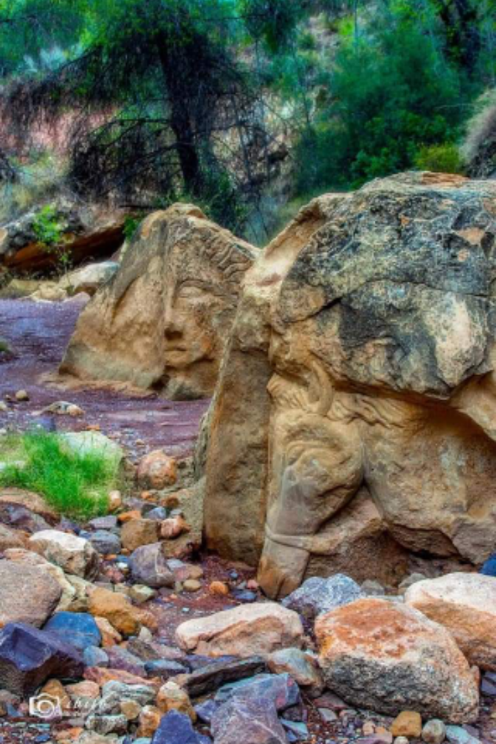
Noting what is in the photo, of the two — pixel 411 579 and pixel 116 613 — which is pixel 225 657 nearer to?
pixel 116 613

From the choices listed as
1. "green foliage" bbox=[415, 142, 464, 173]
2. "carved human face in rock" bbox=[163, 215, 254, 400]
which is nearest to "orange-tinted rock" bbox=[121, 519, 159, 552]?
"carved human face in rock" bbox=[163, 215, 254, 400]

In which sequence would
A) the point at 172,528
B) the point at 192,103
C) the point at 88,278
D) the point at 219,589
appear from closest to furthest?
the point at 219,589, the point at 172,528, the point at 192,103, the point at 88,278

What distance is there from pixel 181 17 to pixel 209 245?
7495 mm

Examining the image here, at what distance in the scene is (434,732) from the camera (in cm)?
276

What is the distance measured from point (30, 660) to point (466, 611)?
4.14ft

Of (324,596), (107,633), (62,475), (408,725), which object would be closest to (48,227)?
(62,475)

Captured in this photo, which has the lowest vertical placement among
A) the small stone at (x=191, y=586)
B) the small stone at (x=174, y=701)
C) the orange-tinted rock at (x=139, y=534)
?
the small stone at (x=191, y=586)

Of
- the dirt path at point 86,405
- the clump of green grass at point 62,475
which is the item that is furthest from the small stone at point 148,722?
the dirt path at point 86,405

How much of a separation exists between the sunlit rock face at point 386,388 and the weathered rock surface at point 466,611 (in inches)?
27.2

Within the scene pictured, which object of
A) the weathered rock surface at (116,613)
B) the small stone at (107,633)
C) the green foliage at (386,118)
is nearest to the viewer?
the small stone at (107,633)

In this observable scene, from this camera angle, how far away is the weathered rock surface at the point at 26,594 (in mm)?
3137

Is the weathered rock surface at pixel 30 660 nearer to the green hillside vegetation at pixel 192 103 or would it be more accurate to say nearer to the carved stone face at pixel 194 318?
the carved stone face at pixel 194 318

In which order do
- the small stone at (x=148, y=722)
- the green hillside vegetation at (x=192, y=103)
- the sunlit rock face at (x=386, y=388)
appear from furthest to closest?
the green hillside vegetation at (x=192, y=103)
the sunlit rock face at (x=386, y=388)
the small stone at (x=148, y=722)

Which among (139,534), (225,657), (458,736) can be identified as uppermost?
(225,657)
